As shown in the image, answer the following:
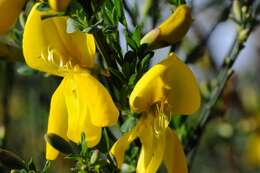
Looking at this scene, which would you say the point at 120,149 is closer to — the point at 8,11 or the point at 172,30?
the point at 172,30

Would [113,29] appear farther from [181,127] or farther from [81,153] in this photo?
[181,127]

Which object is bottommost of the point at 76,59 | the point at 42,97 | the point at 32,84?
the point at 32,84

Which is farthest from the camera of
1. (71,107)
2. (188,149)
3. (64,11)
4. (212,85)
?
(212,85)

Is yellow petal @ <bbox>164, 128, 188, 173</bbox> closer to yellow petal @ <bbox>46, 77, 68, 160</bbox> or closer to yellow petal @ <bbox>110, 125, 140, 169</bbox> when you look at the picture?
yellow petal @ <bbox>110, 125, 140, 169</bbox>

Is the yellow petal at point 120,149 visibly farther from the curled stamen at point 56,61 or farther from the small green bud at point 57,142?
the curled stamen at point 56,61

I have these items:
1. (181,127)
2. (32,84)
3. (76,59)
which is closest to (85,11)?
(76,59)
